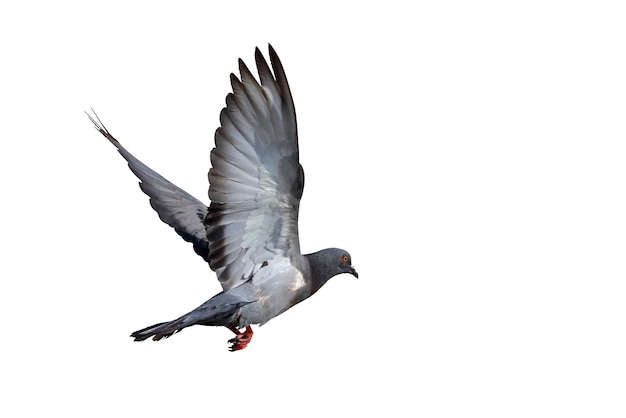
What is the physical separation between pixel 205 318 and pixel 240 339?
2.51ft

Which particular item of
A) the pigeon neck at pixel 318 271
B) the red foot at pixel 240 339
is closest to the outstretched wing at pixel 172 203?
the red foot at pixel 240 339

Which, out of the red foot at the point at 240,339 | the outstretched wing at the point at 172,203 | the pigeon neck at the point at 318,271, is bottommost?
the red foot at the point at 240,339

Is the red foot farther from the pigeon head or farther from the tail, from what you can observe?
the pigeon head

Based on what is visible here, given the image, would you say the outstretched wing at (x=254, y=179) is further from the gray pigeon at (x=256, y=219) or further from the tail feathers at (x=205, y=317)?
the tail feathers at (x=205, y=317)

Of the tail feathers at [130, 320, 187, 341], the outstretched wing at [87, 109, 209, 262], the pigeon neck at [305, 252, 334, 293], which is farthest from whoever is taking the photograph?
the outstretched wing at [87, 109, 209, 262]

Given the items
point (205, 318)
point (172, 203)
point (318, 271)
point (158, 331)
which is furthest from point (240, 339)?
point (172, 203)

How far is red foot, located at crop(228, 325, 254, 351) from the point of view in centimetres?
838

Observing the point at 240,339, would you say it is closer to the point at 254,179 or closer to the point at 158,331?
the point at 158,331

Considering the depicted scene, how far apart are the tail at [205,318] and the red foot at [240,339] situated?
1.11ft

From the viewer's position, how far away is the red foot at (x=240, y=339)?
8.38 meters

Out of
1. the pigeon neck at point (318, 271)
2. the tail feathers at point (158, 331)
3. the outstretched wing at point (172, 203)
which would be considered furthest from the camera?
the outstretched wing at point (172, 203)

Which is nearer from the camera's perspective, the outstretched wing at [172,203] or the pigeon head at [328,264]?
the pigeon head at [328,264]

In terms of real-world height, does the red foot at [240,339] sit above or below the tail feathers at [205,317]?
below

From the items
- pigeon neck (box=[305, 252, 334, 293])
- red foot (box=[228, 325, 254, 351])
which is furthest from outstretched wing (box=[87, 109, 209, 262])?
pigeon neck (box=[305, 252, 334, 293])
